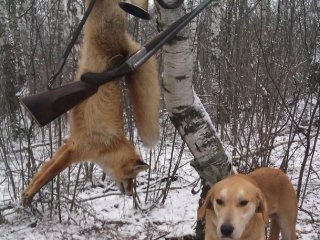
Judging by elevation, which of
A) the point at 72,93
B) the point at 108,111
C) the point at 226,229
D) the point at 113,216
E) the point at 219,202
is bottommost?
the point at 113,216

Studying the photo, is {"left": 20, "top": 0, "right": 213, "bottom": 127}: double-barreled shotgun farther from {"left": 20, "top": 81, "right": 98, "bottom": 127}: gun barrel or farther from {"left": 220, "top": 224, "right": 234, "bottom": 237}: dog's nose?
{"left": 220, "top": 224, "right": 234, "bottom": 237}: dog's nose

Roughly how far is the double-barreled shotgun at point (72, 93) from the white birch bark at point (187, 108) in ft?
2.27

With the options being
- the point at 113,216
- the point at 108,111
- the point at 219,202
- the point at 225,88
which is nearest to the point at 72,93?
the point at 108,111

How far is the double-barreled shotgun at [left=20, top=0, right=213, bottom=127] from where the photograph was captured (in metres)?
2.35

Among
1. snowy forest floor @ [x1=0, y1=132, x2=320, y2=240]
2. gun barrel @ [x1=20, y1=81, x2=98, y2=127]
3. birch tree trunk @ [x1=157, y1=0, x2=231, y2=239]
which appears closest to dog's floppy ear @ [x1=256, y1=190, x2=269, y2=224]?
birch tree trunk @ [x1=157, y1=0, x2=231, y2=239]

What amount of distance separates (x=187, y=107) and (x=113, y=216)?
2.86m

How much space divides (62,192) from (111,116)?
12.0ft

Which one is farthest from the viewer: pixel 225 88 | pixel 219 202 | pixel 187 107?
pixel 225 88

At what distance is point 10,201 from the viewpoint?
5.70 m

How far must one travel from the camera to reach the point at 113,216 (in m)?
5.87

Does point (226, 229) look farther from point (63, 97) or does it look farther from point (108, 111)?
point (63, 97)

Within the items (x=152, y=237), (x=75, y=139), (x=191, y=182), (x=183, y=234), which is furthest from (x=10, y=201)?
(x=75, y=139)

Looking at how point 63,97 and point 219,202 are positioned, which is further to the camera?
point 219,202

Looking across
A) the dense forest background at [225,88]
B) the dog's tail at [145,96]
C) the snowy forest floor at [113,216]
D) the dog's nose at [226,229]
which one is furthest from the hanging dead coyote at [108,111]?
the snowy forest floor at [113,216]
